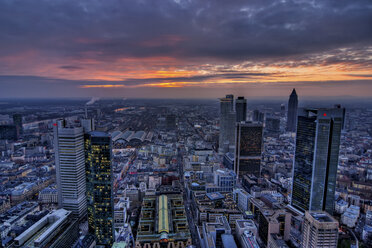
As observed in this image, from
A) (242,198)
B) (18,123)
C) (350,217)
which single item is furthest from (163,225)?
(18,123)

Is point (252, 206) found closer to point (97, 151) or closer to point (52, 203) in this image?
point (97, 151)

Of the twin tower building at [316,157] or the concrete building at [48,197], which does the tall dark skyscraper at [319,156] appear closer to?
the twin tower building at [316,157]

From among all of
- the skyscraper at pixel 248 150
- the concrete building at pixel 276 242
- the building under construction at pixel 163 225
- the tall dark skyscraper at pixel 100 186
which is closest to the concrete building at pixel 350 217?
the concrete building at pixel 276 242

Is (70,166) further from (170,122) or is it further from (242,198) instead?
(170,122)

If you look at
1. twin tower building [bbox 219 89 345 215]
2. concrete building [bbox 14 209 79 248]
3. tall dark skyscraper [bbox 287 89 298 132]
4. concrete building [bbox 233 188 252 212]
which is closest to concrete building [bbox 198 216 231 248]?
concrete building [bbox 233 188 252 212]

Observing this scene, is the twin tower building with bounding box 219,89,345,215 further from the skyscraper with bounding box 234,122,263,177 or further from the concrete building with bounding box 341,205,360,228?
the skyscraper with bounding box 234,122,263,177

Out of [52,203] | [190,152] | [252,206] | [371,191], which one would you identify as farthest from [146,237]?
[371,191]
